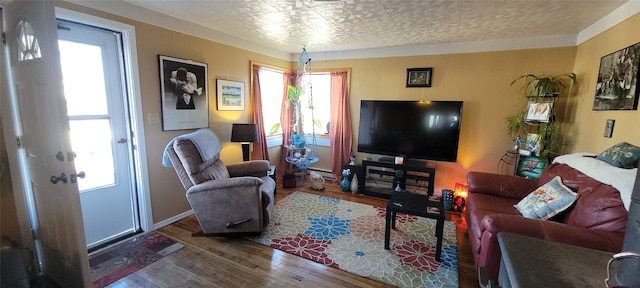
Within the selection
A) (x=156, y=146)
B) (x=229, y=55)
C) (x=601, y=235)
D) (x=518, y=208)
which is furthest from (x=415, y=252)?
(x=229, y=55)

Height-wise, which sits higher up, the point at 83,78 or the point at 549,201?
the point at 83,78

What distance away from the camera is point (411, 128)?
381 centimetres

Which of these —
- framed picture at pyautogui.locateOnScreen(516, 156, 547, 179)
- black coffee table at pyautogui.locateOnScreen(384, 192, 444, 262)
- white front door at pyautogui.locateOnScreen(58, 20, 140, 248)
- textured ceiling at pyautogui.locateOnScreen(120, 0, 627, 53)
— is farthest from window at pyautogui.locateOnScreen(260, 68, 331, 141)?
framed picture at pyautogui.locateOnScreen(516, 156, 547, 179)

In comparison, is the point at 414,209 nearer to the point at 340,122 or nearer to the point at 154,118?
the point at 340,122

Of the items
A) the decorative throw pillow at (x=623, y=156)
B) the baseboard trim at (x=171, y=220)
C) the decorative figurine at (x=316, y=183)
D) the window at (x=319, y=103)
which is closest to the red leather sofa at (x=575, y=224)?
the decorative throw pillow at (x=623, y=156)

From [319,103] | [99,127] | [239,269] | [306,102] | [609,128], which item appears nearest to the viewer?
[239,269]

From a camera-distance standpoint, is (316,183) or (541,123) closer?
(541,123)

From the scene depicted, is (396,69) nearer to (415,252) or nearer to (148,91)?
(415,252)

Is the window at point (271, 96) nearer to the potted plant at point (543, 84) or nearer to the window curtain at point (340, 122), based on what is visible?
the window curtain at point (340, 122)

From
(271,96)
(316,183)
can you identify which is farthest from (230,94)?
(316,183)

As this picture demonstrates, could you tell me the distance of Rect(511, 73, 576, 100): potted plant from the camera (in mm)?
3021

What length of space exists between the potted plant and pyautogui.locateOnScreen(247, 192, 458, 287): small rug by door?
1.92m

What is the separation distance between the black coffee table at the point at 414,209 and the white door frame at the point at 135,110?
97.4 inches

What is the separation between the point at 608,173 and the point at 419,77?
246 centimetres
